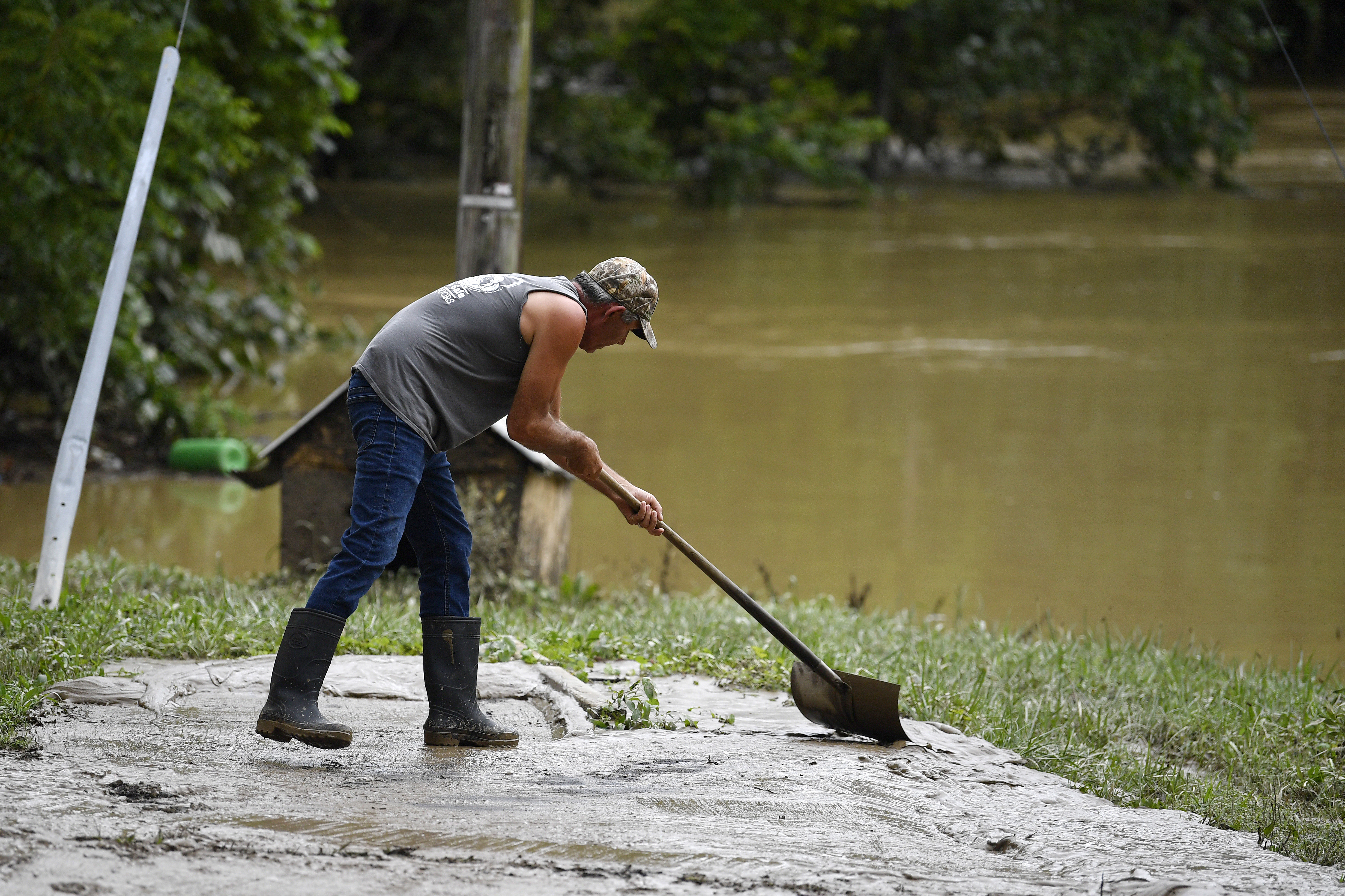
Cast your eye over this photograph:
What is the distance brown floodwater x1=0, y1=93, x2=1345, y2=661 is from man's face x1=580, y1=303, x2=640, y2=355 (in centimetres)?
315

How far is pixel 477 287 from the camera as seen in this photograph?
12.8 ft

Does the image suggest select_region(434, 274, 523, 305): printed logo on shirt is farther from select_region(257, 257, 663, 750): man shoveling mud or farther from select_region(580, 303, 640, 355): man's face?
select_region(580, 303, 640, 355): man's face

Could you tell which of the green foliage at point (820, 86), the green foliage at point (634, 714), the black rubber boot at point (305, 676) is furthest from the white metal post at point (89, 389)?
the green foliage at point (820, 86)

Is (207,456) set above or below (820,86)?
below

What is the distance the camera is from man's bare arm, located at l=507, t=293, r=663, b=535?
3.77 m

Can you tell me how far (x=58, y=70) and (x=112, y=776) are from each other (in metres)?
5.20

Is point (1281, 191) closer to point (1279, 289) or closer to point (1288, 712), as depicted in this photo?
point (1279, 289)

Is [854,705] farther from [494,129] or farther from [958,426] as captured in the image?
[958,426]

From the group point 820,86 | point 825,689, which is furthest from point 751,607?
point 820,86

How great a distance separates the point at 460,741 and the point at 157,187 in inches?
226

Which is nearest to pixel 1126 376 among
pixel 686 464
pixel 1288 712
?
pixel 686 464


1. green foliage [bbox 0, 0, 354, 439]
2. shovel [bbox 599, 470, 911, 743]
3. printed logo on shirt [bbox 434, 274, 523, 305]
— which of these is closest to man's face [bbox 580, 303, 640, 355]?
printed logo on shirt [bbox 434, 274, 523, 305]

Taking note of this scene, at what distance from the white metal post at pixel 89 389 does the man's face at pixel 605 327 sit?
7.27 feet

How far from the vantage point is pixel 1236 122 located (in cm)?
2386
